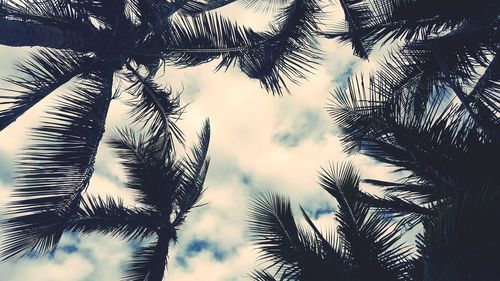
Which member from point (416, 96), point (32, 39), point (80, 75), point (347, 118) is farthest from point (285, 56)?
point (32, 39)

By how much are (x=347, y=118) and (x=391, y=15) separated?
146 centimetres

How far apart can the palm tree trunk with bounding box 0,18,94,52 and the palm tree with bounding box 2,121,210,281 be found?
2336 mm

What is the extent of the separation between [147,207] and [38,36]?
3.82 metres

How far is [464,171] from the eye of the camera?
14.6 feet

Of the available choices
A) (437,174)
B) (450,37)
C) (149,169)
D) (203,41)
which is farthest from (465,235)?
(149,169)

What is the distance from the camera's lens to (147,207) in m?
8.51

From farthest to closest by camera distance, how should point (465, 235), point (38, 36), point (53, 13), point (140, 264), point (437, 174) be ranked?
point (140, 264)
point (53, 13)
point (38, 36)
point (437, 174)
point (465, 235)

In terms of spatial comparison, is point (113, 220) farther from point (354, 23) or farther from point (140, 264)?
point (354, 23)

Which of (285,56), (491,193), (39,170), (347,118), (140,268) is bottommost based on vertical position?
(140,268)

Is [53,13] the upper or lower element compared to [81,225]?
upper

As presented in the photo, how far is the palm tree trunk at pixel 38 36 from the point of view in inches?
209

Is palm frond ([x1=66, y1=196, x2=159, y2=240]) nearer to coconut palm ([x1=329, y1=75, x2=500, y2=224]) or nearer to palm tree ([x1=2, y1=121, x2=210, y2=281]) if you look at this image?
palm tree ([x1=2, y1=121, x2=210, y2=281])

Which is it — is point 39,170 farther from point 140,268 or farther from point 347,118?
point 347,118

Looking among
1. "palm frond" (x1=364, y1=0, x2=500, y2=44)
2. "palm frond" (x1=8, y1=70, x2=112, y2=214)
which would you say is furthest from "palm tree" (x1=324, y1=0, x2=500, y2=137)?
"palm frond" (x1=8, y1=70, x2=112, y2=214)
